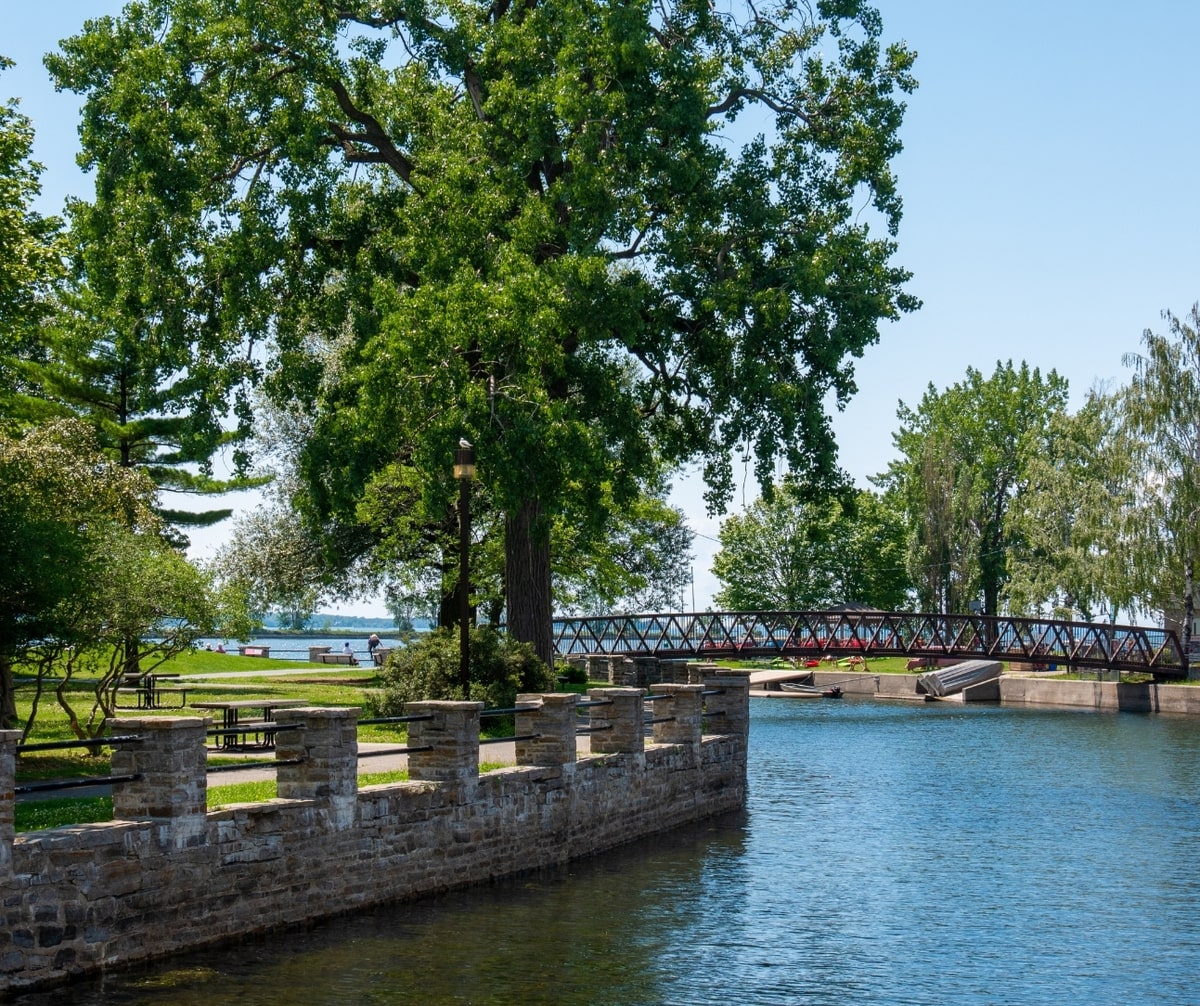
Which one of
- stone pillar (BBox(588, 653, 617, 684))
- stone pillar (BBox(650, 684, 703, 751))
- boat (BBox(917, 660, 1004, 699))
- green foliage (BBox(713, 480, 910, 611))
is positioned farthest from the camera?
green foliage (BBox(713, 480, 910, 611))

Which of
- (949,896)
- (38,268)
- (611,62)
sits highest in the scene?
(611,62)

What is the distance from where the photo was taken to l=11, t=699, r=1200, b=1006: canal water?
13.9 meters

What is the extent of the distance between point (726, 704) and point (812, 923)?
10.1 m

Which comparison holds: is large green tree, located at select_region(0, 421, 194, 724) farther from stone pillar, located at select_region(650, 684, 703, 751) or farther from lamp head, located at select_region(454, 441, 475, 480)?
stone pillar, located at select_region(650, 684, 703, 751)

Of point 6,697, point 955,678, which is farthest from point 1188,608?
point 6,697

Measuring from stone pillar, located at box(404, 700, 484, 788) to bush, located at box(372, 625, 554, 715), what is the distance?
632 centimetres

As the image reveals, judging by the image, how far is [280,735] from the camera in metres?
16.0

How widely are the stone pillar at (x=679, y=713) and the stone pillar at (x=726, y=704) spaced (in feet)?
7.06

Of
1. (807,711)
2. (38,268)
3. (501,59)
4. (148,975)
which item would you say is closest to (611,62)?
(501,59)

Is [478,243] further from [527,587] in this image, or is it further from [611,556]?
[611,556]

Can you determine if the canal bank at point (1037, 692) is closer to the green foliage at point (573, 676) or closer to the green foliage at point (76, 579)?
the green foliage at point (573, 676)

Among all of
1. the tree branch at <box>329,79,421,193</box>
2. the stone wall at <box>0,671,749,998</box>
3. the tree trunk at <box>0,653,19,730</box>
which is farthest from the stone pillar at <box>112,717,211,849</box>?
the tree branch at <box>329,79,421,193</box>

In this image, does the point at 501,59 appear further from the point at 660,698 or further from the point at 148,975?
the point at 148,975

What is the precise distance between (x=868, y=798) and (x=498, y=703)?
800 cm
